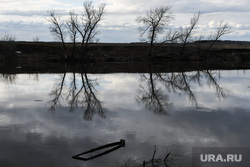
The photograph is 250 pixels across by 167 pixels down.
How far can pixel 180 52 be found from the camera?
55406 millimetres

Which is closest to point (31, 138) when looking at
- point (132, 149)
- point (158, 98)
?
point (132, 149)

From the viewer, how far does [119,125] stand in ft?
34.3

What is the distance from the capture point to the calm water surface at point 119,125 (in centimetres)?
748

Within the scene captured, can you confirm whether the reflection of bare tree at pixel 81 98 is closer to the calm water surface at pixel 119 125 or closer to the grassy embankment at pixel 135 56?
the calm water surface at pixel 119 125

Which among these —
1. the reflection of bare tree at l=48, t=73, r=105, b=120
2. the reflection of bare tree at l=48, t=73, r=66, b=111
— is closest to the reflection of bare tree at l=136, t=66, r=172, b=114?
the reflection of bare tree at l=48, t=73, r=105, b=120

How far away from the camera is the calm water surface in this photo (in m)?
7.48

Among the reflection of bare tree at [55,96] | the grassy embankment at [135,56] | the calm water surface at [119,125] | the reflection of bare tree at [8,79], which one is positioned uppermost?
the grassy embankment at [135,56]

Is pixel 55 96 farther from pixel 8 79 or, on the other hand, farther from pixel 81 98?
pixel 8 79

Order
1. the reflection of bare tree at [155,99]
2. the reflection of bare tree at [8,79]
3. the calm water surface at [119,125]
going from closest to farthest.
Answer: the calm water surface at [119,125] → the reflection of bare tree at [155,99] → the reflection of bare tree at [8,79]

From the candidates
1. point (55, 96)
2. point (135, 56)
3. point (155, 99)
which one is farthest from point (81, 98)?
point (135, 56)

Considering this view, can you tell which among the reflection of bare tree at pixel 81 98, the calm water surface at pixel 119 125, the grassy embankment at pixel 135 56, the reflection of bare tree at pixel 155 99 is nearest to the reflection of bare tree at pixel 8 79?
the reflection of bare tree at pixel 81 98

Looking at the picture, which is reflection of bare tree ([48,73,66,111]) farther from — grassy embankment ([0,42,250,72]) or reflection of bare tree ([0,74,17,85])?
grassy embankment ([0,42,250,72])

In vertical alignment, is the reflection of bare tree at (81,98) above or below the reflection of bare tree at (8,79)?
below

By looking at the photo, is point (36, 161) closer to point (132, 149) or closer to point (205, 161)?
point (132, 149)
